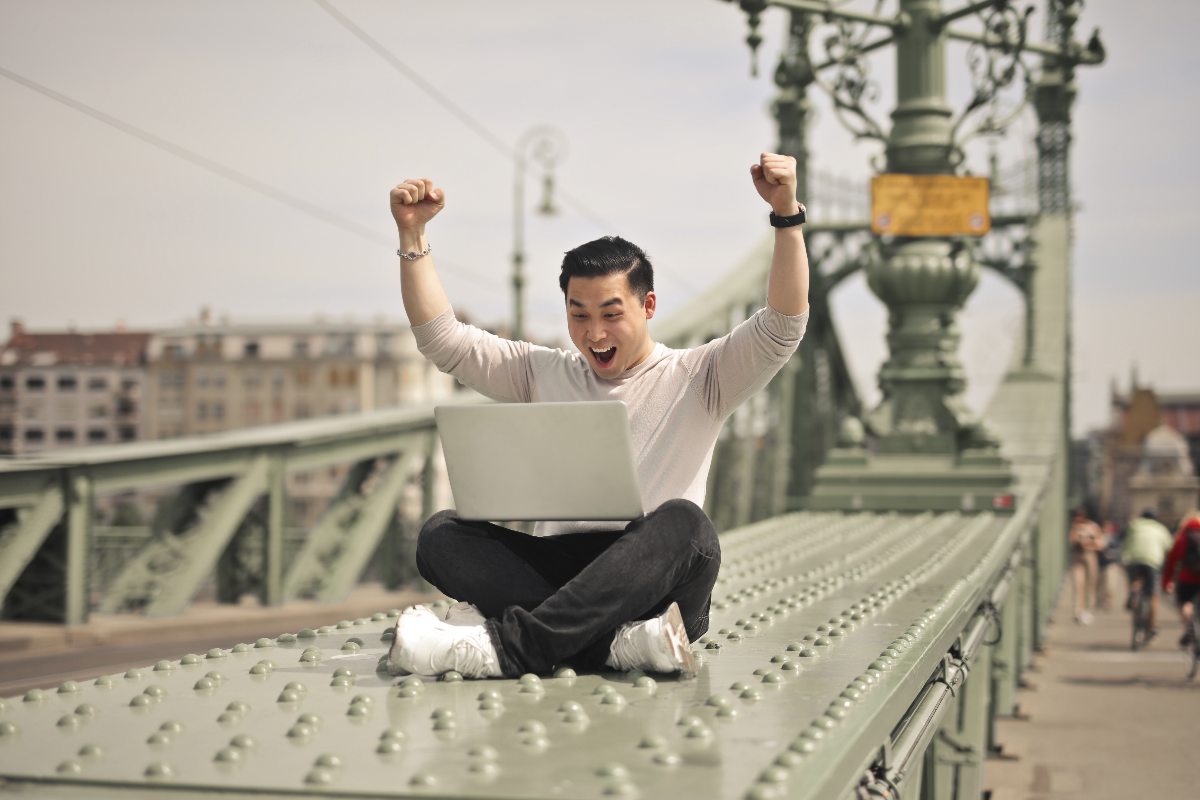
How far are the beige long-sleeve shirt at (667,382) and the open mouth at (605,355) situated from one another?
69mm

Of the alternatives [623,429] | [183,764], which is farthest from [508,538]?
[183,764]

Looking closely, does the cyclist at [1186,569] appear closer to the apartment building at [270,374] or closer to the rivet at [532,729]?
the rivet at [532,729]

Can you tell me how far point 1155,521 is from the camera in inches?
658

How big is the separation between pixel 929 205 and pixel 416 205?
20.9 feet

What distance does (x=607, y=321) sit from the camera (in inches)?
136

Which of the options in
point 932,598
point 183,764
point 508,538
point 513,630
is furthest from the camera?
point 932,598

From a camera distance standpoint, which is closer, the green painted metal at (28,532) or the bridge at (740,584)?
the bridge at (740,584)

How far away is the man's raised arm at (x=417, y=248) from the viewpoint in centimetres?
351

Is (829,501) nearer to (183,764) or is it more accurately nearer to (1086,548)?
(183,764)

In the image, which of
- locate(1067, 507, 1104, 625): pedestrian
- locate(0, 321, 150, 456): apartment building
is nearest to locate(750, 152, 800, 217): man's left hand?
locate(0, 321, 150, 456): apartment building

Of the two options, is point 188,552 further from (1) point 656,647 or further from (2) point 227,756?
(2) point 227,756

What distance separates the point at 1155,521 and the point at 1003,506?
8185 millimetres

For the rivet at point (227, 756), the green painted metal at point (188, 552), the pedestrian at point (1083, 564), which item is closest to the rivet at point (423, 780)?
the rivet at point (227, 756)

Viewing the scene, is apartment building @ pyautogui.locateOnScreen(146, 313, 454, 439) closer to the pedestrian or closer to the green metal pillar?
the pedestrian
